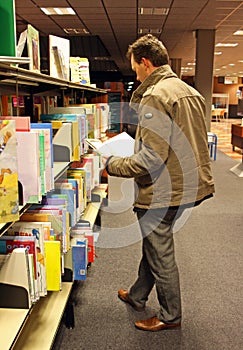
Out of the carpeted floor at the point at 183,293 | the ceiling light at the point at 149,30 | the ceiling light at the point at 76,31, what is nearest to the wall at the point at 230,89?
the ceiling light at the point at 149,30

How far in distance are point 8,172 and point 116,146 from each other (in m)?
1.14

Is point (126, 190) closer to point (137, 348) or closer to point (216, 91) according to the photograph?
point (137, 348)

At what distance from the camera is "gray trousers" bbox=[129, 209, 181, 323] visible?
2.13 meters

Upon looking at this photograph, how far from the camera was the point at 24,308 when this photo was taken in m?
1.57

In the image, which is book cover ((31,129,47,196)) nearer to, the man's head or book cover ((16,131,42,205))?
book cover ((16,131,42,205))

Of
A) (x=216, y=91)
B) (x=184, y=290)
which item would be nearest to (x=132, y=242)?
(x=184, y=290)

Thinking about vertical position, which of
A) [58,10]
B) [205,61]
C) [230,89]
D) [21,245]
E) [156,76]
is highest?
[58,10]

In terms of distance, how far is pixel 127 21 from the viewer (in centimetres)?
805

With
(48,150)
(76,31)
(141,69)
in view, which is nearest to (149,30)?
(76,31)

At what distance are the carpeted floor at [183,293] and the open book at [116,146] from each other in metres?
1.05

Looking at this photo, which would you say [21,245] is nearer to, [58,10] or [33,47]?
[33,47]

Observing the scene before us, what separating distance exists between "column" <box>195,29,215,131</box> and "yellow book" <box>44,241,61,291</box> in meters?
7.82

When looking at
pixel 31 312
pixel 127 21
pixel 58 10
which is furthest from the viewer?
pixel 127 21

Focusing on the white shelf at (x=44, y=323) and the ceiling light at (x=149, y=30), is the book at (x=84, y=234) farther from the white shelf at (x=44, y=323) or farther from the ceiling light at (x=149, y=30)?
the ceiling light at (x=149, y=30)
